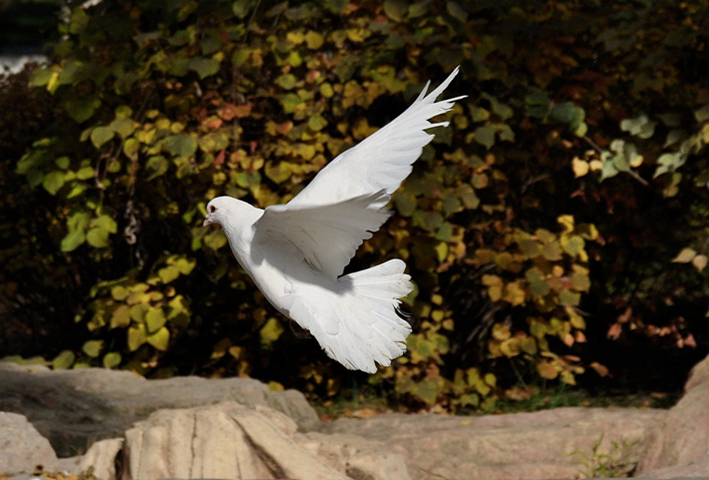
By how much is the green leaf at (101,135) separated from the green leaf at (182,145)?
0.35 m

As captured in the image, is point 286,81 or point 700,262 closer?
point 700,262

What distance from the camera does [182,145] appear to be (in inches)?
195

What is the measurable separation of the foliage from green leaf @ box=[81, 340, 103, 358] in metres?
2.80

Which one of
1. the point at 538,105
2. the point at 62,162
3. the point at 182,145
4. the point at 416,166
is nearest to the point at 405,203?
the point at 416,166

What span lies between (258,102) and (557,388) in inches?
97.5

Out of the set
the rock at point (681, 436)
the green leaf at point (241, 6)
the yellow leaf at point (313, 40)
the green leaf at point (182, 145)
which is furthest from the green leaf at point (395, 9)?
the rock at point (681, 436)

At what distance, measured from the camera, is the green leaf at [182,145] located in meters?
4.92

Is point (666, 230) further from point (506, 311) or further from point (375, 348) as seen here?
point (375, 348)

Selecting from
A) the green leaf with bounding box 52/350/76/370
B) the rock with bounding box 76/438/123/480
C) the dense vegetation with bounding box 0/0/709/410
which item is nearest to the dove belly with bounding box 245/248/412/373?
the rock with bounding box 76/438/123/480

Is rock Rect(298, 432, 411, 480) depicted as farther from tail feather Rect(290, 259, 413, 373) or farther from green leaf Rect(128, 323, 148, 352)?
green leaf Rect(128, 323, 148, 352)

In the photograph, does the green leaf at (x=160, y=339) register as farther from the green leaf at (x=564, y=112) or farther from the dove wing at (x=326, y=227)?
the green leaf at (x=564, y=112)

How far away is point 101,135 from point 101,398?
141cm

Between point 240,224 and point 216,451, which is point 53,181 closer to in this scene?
point 240,224

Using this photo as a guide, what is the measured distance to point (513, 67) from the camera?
5.33m
